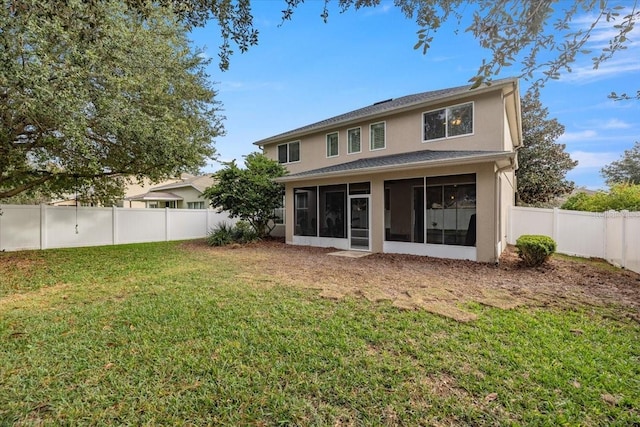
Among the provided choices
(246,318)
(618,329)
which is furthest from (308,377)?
(618,329)

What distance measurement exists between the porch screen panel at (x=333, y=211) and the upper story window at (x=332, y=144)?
295cm

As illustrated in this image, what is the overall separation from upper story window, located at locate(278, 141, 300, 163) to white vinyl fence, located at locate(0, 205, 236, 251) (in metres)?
6.01

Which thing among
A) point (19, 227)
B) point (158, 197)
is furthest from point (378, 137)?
point (158, 197)

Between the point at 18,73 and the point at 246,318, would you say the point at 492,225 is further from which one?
the point at 18,73

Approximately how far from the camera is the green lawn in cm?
249

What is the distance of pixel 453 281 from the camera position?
6.77m

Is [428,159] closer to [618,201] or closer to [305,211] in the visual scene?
[305,211]

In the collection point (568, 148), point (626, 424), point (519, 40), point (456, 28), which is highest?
point (568, 148)

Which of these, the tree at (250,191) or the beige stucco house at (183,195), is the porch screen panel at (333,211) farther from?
the beige stucco house at (183,195)

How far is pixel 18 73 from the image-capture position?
5.79 meters

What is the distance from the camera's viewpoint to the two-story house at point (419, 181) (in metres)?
8.94

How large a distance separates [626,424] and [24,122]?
12397 millimetres

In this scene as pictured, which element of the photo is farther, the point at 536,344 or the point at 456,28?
the point at 536,344

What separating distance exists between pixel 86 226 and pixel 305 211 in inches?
377
